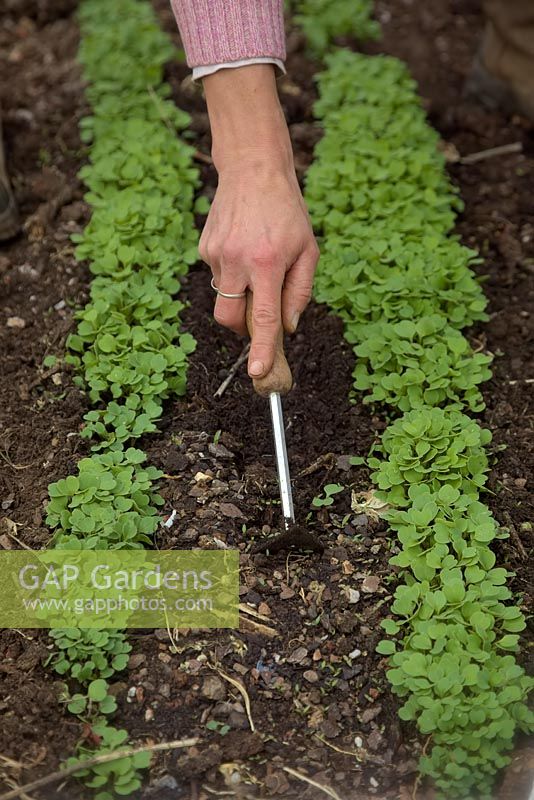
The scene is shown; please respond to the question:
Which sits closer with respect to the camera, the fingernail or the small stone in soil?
the fingernail

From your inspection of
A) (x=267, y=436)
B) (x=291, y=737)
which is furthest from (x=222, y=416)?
(x=291, y=737)

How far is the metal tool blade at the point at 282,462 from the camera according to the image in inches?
85.3

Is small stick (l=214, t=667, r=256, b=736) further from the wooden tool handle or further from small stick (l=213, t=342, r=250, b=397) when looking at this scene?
small stick (l=213, t=342, r=250, b=397)

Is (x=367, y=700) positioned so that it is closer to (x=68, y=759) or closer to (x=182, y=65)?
(x=68, y=759)

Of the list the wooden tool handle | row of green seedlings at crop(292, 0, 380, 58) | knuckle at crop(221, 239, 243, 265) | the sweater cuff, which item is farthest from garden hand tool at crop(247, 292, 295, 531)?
row of green seedlings at crop(292, 0, 380, 58)

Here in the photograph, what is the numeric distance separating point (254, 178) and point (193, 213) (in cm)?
113

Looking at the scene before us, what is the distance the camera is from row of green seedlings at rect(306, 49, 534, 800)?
74.7 inches

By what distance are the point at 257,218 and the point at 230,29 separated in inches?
16.7

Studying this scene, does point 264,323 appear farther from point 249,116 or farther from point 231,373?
point 231,373

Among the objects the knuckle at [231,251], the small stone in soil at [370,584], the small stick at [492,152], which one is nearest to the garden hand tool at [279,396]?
the knuckle at [231,251]

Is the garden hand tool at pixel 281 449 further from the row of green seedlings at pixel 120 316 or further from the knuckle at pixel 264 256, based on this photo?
the row of green seedlings at pixel 120 316

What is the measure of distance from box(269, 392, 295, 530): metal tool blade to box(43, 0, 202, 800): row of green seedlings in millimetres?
309

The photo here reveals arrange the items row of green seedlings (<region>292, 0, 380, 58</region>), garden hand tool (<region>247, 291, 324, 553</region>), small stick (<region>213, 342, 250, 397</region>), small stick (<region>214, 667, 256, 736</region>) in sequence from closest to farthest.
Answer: small stick (<region>214, 667, 256, 736</region>) < garden hand tool (<region>247, 291, 324, 553</region>) < small stick (<region>213, 342, 250, 397</region>) < row of green seedlings (<region>292, 0, 380, 58</region>)

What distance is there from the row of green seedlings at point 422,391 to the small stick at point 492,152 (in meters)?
0.21
